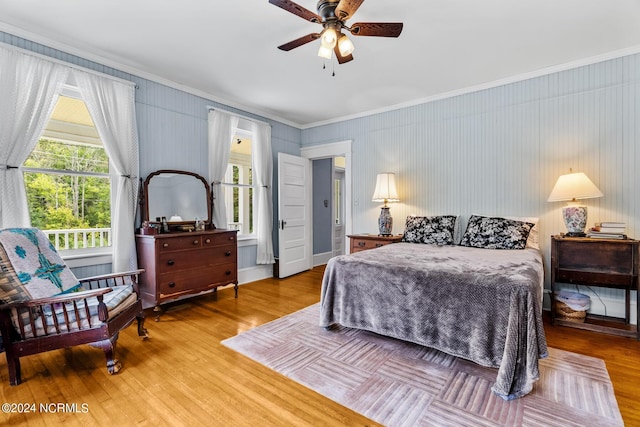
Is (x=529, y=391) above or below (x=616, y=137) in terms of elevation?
below

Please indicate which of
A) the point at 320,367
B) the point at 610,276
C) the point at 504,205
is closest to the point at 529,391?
the point at 320,367

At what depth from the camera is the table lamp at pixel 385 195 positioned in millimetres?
4332

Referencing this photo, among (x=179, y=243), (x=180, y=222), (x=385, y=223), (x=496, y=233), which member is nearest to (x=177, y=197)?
(x=180, y=222)

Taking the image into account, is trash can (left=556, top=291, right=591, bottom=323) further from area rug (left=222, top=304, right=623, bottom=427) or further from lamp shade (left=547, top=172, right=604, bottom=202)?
lamp shade (left=547, top=172, right=604, bottom=202)

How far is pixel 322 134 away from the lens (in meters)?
5.44

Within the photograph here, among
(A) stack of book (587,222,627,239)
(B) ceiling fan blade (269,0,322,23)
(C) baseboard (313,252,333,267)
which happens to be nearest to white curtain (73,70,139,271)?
(B) ceiling fan blade (269,0,322,23)

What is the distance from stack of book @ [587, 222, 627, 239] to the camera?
9.26 feet

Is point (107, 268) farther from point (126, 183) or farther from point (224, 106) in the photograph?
point (224, 106)

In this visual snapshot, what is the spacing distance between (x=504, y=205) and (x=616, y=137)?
120 centimetres

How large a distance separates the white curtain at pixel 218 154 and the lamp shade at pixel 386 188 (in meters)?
2.18

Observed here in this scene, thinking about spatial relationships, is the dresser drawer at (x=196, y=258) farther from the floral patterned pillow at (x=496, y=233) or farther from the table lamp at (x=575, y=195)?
the table lamp at (x=575, y=195)

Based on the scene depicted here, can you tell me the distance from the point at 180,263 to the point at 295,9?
8.88 ft

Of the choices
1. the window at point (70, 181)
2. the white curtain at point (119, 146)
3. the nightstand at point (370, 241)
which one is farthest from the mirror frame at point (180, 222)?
the nightstand at point (370, 241)

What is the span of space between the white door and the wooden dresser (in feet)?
4.24
